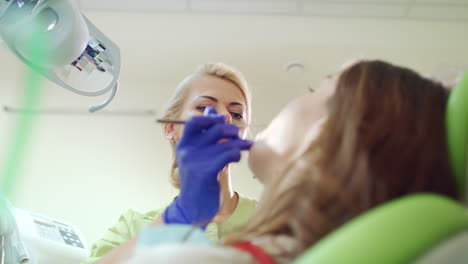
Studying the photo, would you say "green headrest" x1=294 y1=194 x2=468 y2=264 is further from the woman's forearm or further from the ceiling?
the ceiling

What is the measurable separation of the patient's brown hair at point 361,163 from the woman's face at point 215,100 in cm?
90

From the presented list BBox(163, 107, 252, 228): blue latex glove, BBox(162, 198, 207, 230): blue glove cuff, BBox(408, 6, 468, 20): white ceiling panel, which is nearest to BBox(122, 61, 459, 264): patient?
BBox(163, 107, 252, 228): blue latex glove

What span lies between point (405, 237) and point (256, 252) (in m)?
0.21

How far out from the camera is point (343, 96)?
81cm

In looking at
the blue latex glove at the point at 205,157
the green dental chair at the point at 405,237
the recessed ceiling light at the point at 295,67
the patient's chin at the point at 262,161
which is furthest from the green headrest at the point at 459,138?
the recessed ceiling light at the point at 295,67

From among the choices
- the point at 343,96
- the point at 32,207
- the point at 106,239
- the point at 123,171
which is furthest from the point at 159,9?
the point at 343,96

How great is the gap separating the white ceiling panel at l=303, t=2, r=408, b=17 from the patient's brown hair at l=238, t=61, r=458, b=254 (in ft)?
6.65

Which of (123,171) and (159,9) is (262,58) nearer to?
(159,9)

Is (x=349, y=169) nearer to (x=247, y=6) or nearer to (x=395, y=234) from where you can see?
(x=395, y=234)

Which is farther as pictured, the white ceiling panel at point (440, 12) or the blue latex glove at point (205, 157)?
the white ceiling panel at point (440, 12)

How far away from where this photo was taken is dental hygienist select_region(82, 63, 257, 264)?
3.41 feet

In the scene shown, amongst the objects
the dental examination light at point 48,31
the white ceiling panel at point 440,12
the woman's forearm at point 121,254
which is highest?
the white ceiling panel at point 440,12

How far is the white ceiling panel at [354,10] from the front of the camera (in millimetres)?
2727

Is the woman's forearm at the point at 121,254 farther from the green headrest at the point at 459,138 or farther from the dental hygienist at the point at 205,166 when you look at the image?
the green headrest at the point at 459,138
